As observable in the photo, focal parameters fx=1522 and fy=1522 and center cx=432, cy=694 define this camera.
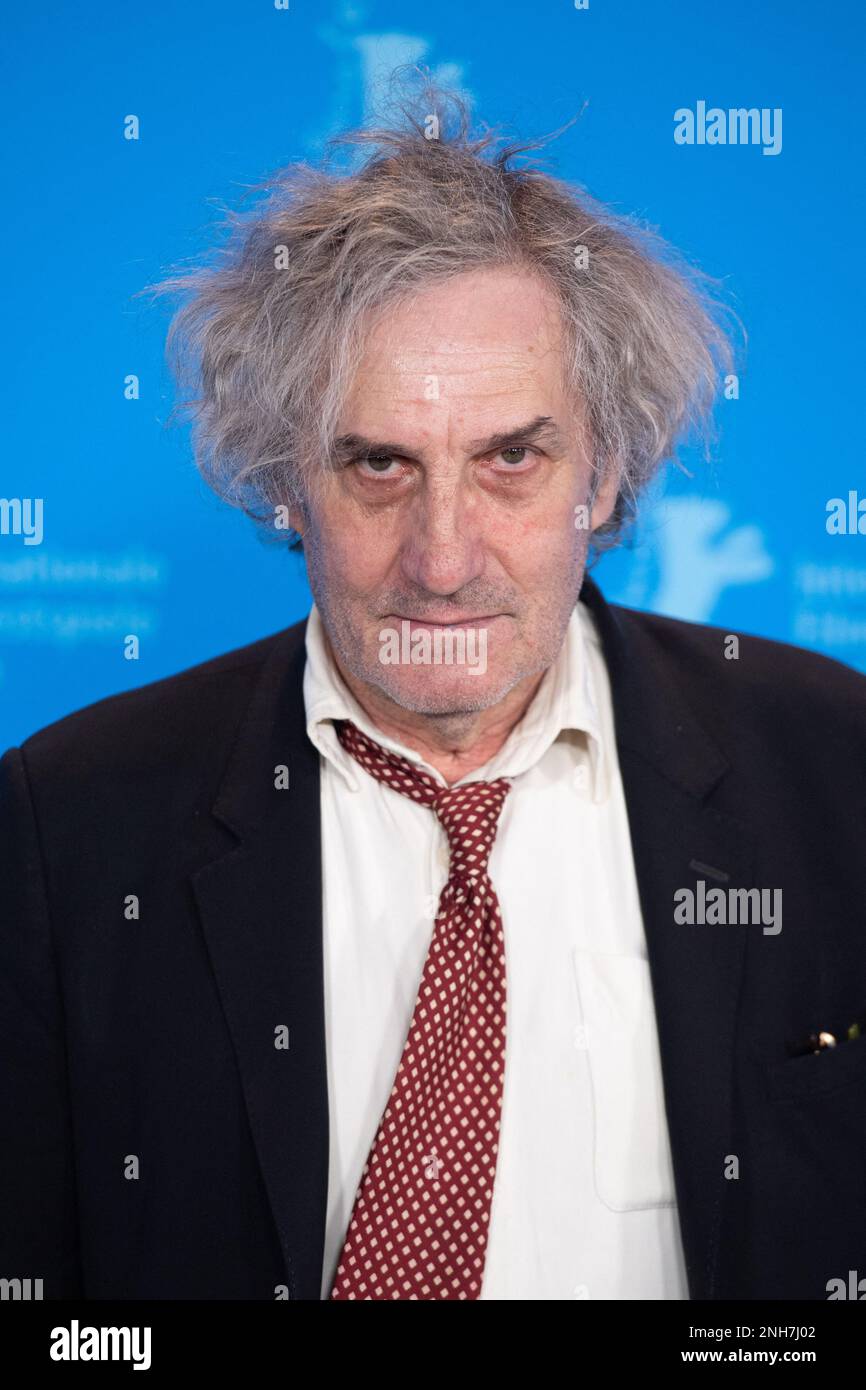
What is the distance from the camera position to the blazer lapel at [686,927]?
183 cm

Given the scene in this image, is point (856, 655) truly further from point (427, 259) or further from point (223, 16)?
point (223, 16)

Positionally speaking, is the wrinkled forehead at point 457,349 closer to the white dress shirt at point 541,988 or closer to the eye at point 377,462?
the eye at point 377,462

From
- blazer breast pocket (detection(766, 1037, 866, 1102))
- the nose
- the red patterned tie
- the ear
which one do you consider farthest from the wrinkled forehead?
blazer breast pocket (detection(766, 1037, 866, 1102))

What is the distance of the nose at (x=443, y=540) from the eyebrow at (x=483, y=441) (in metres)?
0.05

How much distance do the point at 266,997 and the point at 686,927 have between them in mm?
533

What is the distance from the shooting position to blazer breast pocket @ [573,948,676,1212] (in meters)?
1.87

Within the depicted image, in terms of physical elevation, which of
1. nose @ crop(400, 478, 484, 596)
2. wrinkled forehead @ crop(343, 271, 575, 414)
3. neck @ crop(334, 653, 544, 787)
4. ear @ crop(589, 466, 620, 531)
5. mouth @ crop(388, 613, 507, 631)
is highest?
wrinkled forehead @ crop(343, 271, 575, 414)

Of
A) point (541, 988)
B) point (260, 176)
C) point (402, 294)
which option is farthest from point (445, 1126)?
point (260, 176)

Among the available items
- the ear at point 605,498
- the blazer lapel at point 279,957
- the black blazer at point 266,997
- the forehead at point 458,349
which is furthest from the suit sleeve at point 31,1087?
the ear at point 605,498

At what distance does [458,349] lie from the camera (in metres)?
1.88

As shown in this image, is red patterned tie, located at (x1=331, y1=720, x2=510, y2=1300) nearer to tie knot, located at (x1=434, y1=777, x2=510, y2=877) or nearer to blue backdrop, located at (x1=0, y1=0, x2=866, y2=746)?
tie knot, located at (x1=434, y1=777, x2=510, y2=877)

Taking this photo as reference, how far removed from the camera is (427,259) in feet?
6.29
